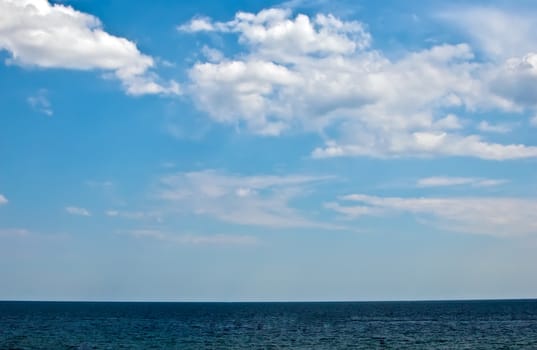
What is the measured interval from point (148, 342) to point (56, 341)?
10.9 meters

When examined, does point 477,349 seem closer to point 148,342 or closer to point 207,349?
point 207,349

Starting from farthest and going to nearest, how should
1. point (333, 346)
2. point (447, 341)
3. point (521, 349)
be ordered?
point (447, 341) → point (333, 346) → point (521, 349)

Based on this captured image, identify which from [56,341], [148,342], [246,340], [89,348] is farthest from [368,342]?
[56,341]

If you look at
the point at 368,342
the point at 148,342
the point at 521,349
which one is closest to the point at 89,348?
the point at 148,342

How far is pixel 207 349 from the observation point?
65375 millimetres

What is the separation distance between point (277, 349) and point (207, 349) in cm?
731

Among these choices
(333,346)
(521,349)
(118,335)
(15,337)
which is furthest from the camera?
(118,335)

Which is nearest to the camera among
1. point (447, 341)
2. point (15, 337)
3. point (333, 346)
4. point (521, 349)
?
point (521, 349)

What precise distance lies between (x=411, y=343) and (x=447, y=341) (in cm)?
522

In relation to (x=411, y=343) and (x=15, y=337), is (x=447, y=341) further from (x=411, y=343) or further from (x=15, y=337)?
(x=15, y=337)

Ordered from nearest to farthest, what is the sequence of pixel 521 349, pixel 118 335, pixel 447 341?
pixel 521 349, pixel 447 341, pixel 118 335

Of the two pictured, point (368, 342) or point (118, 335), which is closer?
point (368, 342)

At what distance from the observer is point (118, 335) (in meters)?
86.4

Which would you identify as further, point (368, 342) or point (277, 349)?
point (368, 342)
